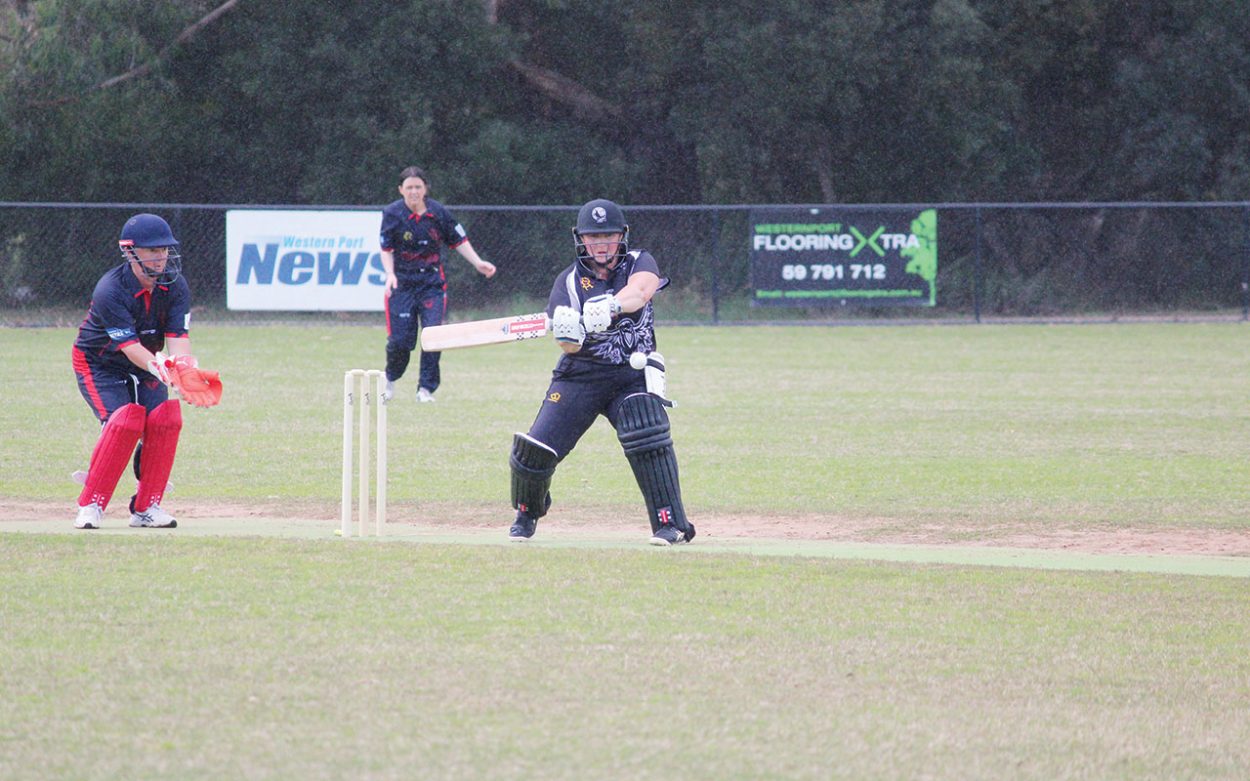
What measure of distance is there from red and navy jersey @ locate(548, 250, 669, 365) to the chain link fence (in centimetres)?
1666

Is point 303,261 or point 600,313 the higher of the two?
point 303,261

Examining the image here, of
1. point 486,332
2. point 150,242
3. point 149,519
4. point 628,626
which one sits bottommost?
point 628,626

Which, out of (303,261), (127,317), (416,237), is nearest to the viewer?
(127,317)

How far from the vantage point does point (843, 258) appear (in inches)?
1020

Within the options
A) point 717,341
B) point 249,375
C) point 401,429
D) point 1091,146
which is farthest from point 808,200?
point 401,429

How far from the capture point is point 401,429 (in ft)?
42.6

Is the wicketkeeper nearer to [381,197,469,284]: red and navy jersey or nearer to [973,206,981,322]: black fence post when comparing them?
[381,197,469,284]: red and navy jersey

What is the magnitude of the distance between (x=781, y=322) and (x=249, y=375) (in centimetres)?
1129

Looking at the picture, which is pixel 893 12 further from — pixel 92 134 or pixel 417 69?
pixel 92 134

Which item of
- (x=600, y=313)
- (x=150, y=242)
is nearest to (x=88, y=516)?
(x=150, y=242)

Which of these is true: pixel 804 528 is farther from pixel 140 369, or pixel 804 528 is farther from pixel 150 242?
pixel 150 242

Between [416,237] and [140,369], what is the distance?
6503 millimetres

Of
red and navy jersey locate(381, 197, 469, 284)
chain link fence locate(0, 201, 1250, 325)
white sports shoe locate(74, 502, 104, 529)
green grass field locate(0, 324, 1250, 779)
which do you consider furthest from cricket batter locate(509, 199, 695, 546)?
chain link fence locate(0, 201, 1250, 325)

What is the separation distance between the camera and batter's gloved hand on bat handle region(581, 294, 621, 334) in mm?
7645
